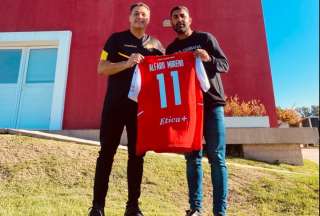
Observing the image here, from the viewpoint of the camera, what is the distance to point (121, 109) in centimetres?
271

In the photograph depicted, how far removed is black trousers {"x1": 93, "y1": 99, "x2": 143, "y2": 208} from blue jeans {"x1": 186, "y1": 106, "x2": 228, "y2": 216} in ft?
1.53

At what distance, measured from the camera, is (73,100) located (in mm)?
8336

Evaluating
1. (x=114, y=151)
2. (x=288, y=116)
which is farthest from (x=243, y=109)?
(x=114, y=151)

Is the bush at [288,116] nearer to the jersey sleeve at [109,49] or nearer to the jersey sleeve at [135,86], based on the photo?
the jersey sleeve at [135,86]

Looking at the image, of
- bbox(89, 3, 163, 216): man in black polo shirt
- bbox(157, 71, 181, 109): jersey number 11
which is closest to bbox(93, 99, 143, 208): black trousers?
bbox(89, 3, 163, 216): man in black polo shirt

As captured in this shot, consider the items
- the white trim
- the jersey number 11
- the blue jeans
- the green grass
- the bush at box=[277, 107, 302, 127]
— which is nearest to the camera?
the blue jeans

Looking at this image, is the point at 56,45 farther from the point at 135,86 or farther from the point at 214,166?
the point at 214,166

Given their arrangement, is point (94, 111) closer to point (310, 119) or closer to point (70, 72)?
point (70, 72)

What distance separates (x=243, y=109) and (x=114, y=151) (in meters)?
5.17

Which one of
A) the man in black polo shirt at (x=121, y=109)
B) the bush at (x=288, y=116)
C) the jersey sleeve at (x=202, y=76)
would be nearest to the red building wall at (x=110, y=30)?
the bush at (x=288, y=116)

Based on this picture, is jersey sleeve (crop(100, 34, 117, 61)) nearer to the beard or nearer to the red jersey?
the red jersey

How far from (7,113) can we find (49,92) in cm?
129

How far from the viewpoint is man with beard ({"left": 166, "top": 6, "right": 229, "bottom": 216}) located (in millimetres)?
2568

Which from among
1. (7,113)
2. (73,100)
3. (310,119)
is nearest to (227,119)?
(73,100)
